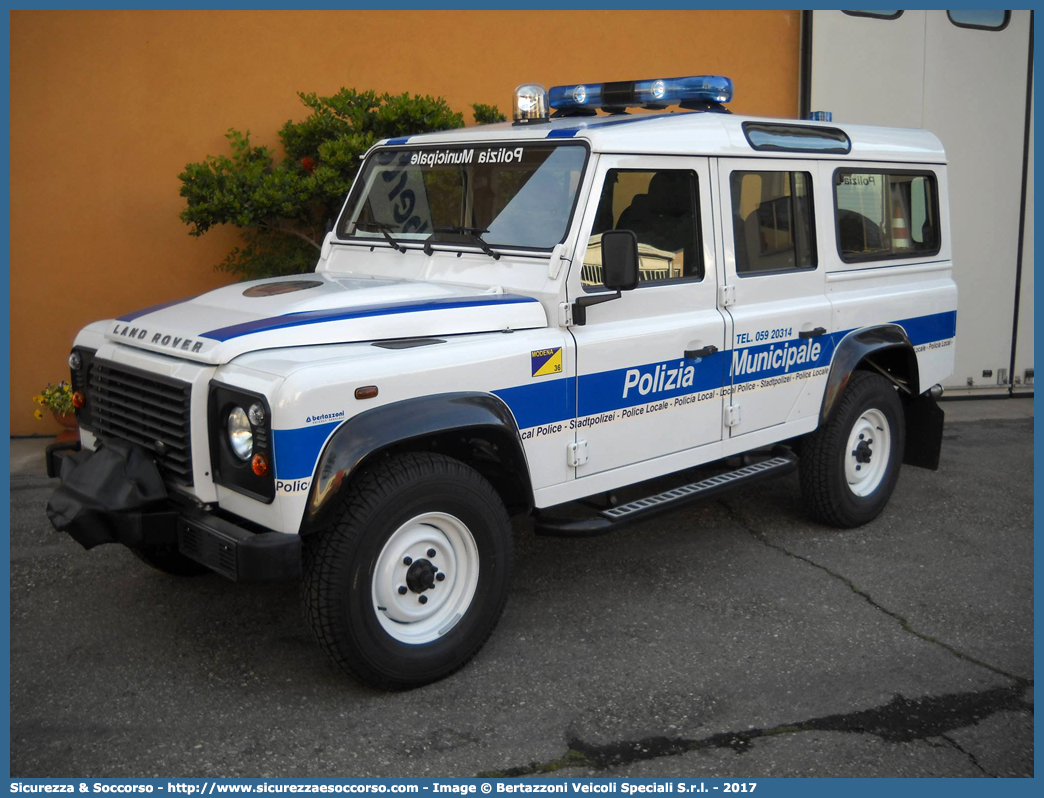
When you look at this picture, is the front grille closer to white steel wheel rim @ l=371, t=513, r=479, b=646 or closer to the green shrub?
white steel wheel rim @ l=371, t=513, r=479, b=646

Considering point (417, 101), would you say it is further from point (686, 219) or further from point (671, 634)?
point (671, 634)

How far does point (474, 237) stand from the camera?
14.3 feet

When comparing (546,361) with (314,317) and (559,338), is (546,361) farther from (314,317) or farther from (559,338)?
(314,317)

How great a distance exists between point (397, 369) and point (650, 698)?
1.58 meters

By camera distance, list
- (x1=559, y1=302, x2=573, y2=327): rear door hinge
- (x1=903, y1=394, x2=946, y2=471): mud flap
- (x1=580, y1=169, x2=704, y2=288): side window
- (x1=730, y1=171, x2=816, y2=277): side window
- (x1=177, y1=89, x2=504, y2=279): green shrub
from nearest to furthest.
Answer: (x1=559, y1=302, x2=573, y2=327): rear door hinge, (x1=580, y1=169, x2=704, y2=288): side window, (x1=730, y1=171, x2=816, y2=277): side window, (x1=903, y1=394, x2=946, y2=471): mud flap, (x1=177, y1=89, x2=504, y2=279): green shrub

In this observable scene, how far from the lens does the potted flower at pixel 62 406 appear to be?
22.0 feet

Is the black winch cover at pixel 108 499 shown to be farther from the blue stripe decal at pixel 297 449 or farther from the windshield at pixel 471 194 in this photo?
the windshield at pixel 471 194

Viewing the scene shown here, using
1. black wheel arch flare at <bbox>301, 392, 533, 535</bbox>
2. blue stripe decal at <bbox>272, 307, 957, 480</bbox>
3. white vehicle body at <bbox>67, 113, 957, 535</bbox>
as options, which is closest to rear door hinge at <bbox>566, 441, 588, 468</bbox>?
white vehicle body at <bbox>67, 113, 957, 535</bbox>

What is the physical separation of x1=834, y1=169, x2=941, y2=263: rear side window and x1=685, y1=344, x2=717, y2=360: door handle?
1.22 m

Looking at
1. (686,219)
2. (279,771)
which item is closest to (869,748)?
(279,771)

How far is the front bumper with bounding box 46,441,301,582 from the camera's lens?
3.35m

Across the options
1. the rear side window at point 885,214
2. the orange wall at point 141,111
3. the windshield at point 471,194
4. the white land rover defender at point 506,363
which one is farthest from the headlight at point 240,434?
the orange wall at point 141,111

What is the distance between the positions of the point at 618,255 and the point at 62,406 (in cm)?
462

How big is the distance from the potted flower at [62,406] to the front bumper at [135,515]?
3.42 m
